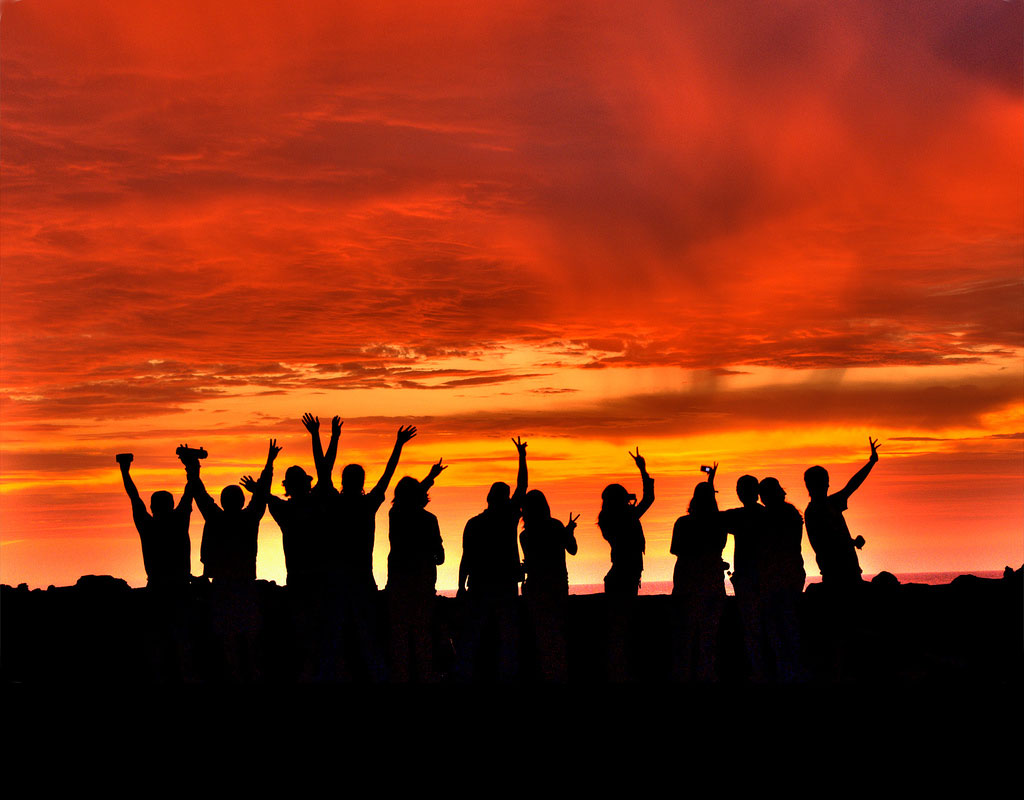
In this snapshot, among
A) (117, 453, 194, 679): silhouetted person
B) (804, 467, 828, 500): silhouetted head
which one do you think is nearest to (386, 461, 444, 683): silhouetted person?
(117, 453, 194, 679): silhouetted person

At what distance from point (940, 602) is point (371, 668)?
27.3ft

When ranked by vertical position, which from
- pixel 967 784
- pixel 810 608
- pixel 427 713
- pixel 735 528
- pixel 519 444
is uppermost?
pixel 519 444

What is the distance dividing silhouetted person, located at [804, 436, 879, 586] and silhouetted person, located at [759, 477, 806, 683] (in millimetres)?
247

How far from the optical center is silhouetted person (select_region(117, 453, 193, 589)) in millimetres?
11086

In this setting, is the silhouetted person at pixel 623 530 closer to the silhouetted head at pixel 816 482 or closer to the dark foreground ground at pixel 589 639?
the dark foreground ground at pixel 589 639

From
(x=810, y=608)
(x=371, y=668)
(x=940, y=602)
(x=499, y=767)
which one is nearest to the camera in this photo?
(x=499, y=767)

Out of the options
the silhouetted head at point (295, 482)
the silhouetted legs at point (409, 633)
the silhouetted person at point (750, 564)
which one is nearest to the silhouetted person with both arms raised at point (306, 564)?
the silhouetted head at point (295, 482)

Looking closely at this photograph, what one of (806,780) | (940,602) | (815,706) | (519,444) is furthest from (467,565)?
(940,602)

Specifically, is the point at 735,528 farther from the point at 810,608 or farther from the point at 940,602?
the point at 940,602

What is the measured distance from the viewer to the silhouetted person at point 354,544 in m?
10.4

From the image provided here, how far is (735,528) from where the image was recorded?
A: 35.4 feet

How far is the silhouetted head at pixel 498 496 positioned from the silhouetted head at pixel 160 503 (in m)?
3.24

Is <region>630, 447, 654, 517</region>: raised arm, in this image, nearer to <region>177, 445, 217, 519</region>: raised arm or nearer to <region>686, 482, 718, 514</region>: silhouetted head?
<region>686, 482, 718, 514</region>: silhouetted head

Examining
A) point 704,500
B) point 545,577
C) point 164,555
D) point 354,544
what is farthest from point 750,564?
point 164,555
